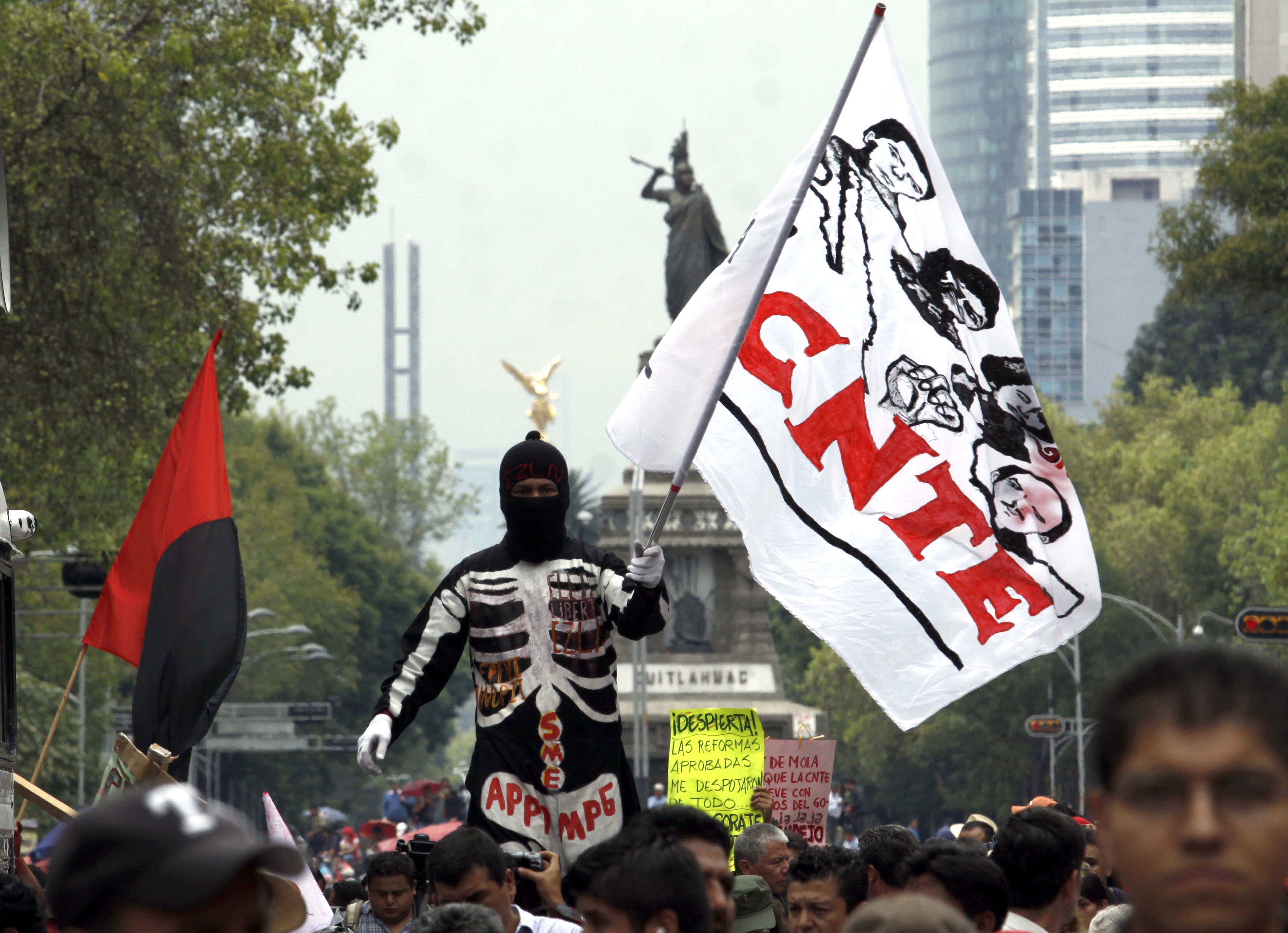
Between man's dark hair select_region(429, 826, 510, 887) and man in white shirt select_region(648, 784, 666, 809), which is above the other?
man's dark hair select_region(429, 826, 510, 887)

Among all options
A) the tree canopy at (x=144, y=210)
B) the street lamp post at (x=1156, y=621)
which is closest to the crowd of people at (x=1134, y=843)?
the tree canopy at (x=144, y=210)

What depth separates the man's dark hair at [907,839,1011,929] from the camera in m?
5.11

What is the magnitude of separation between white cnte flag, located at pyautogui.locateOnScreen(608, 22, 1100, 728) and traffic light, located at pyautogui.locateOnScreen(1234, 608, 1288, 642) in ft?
43.5

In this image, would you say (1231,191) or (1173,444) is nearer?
(1231,191)

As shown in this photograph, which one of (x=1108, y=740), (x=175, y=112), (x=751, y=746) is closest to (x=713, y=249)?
(x=175, y=112)

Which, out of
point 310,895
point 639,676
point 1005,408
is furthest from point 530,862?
point 639,676

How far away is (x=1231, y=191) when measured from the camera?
2831cm

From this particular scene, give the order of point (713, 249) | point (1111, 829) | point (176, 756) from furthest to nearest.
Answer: point (713, 249) < point (176, 756) < point (1111, 829)

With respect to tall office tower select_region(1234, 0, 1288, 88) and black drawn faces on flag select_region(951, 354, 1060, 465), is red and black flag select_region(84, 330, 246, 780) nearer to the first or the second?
black drawn faces on flag select_region(951, 354, 1060, 465)

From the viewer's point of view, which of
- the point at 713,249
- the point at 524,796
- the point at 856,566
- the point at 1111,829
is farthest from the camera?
the point at 713,249

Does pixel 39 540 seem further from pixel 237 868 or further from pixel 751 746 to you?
pixel 237 868

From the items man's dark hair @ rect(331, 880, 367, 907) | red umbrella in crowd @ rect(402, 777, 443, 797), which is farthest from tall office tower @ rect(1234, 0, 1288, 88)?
man's dark hair @ rect(331, 880, 367, 907)

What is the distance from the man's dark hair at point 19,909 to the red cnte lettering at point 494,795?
1971 mm

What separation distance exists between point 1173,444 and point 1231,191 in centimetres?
3810
